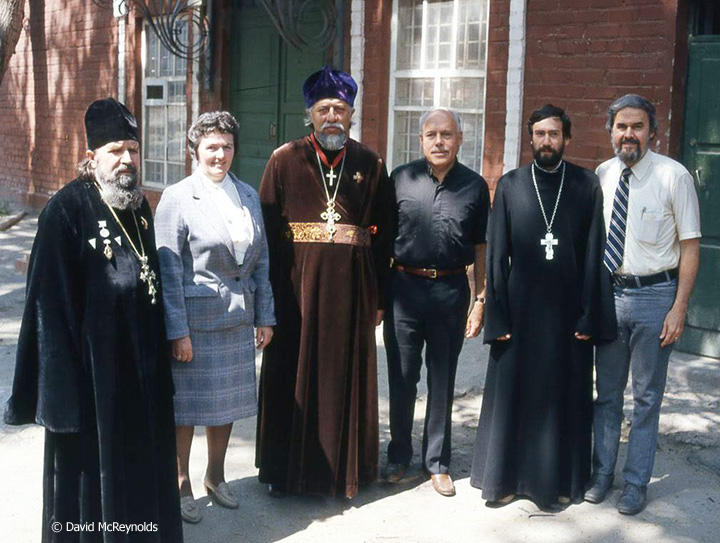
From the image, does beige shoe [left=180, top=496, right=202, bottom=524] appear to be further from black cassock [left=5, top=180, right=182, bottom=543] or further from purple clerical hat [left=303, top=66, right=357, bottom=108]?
purple clerical hat [left=303, top=66, right=357, bottom=108]

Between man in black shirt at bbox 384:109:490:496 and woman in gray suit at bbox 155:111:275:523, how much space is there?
715 mm

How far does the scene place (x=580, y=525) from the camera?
4289mm

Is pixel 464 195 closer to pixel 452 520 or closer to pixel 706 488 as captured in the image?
pixel 452 520

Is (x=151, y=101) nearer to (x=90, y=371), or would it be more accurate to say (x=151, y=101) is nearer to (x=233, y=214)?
(x=233, y=214)

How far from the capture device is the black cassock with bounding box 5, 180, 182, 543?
3.34m

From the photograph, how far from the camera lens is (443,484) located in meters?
4.68

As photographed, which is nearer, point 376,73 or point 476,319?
point 476,319

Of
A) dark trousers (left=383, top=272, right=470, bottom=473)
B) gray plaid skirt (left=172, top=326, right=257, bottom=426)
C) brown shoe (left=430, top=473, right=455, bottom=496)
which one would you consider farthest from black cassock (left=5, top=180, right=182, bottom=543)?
brown shoe (left=430, top=473, right=455, bottom=496)

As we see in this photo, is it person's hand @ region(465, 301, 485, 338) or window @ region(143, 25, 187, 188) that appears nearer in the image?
person's hand @ region(465, 301, 485, 338)

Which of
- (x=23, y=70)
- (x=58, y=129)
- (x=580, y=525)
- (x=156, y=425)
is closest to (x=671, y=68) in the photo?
(x=580, y=525)

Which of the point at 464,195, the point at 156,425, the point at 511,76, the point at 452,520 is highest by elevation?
the point at 511,76

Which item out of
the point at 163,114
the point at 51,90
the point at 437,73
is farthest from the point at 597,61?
the point at 51,90

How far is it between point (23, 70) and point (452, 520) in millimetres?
12615

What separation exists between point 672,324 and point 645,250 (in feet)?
1.17
